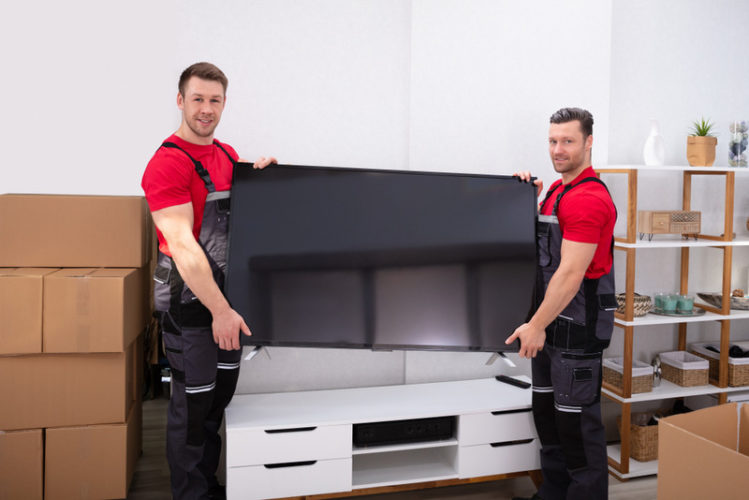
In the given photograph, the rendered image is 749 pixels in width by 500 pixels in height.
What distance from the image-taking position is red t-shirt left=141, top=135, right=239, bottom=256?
220 centimetres

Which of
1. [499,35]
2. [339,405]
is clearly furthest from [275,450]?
[499,35]

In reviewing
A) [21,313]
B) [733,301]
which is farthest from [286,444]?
[733,301]

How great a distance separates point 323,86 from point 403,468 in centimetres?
183

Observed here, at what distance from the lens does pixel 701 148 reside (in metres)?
3.36

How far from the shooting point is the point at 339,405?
2.79m

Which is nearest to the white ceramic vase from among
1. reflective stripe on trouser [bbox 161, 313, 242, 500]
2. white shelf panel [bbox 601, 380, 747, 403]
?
white shelf panel [bbox 601, 380, 747, 403]

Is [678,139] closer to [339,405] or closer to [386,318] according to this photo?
[386,318]

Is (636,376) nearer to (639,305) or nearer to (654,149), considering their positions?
(639,305)

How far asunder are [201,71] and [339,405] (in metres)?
1.53

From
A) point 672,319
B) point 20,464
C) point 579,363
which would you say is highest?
point 672,319

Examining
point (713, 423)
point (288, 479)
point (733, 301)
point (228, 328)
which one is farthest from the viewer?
point (733, 301)

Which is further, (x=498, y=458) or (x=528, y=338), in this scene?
(x=498, y=458)

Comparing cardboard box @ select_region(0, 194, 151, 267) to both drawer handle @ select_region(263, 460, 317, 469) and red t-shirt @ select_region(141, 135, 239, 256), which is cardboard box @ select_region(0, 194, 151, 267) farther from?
drawer handle @ select_region(263, 460, 317, 469)

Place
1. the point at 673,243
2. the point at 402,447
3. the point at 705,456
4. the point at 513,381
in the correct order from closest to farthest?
the point at 705,456
the point at 402,447
the point at 513,381
the point at 673,243
